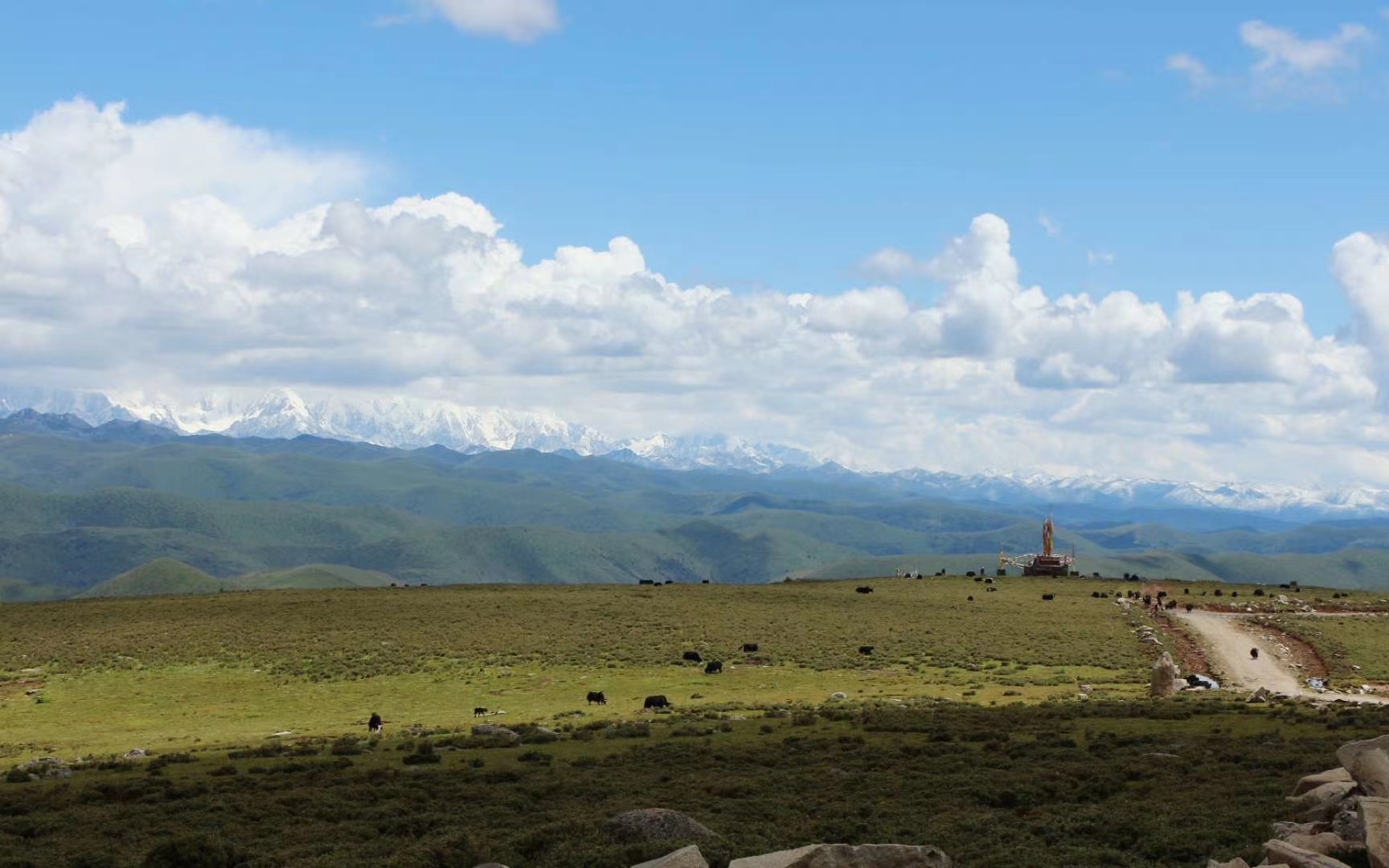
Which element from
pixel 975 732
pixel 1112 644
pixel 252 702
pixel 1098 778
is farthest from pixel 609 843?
pixel 1112 644

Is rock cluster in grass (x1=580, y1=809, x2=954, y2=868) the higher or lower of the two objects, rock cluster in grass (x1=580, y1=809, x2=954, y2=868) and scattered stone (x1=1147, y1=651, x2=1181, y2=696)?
the higher

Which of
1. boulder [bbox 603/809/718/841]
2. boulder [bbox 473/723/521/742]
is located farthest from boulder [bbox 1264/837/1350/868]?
boulder [bbox 473/723/521/742]

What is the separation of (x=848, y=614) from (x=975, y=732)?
52729 mm

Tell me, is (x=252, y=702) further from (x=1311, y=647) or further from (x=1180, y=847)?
(x=1311, y=647)

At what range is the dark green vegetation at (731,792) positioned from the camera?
25.5m

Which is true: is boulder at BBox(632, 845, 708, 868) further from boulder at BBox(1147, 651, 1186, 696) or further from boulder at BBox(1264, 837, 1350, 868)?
boulder at BBox(1147, 651, 1186, 696)

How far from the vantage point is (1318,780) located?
1075 inches

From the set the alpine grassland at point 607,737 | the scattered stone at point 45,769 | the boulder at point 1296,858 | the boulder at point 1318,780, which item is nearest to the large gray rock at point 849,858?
the alpine grassland at point 607,737

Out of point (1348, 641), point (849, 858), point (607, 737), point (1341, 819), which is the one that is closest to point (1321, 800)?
point (1341, 819)

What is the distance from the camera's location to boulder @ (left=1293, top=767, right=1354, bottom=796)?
27.0m

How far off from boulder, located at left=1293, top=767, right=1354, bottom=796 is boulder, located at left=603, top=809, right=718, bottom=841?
52.0 feet

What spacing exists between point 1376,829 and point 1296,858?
1.70 m

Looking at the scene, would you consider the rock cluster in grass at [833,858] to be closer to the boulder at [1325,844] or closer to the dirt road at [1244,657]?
the boulder at [1325,844]

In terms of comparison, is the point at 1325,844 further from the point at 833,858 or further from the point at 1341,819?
the point at 833,858
